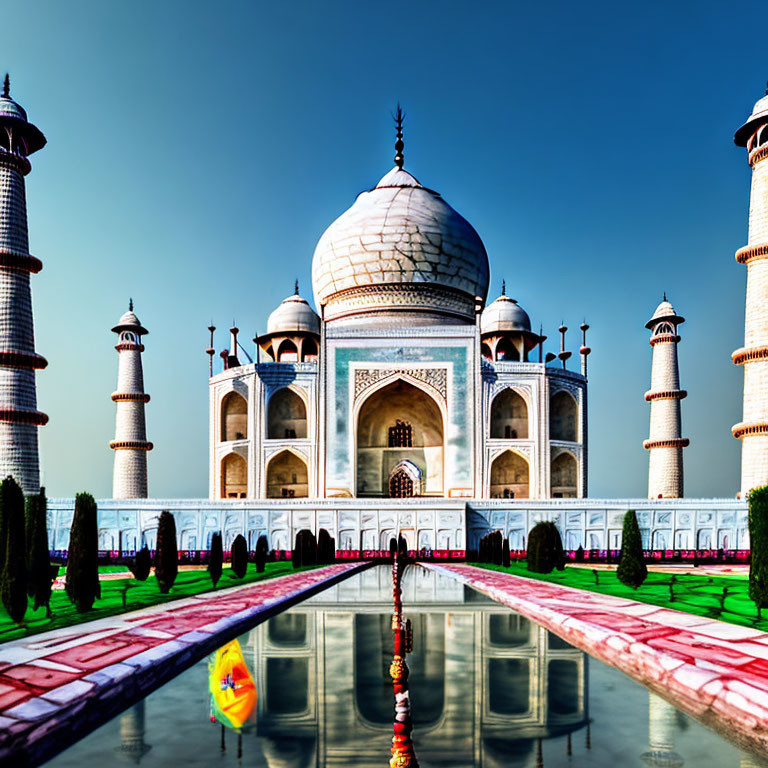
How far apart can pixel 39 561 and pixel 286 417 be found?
15.0m

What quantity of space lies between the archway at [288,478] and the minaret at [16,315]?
698cm

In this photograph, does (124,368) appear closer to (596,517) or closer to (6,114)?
(6,114)

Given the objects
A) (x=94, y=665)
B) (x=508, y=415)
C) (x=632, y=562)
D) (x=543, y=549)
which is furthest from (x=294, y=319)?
(x=94, y=665)

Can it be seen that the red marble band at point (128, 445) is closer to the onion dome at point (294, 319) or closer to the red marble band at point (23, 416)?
the red marble band at point (23, 416)

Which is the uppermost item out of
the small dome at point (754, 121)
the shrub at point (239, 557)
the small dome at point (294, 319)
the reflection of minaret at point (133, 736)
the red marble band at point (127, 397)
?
the small dome at point (754, 121)

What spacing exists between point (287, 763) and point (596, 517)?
15312mm

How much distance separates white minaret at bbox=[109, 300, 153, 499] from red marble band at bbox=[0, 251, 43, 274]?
4845mm

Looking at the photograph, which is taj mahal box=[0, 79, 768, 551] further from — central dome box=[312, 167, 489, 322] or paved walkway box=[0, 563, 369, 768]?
paved walkway box=[0, 563, 369, 768]

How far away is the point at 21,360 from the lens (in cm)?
1664

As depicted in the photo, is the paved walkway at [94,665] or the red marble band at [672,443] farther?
the red marble band at [672,443]

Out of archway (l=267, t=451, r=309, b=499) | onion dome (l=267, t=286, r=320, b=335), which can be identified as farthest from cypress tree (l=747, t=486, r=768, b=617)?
onion dome (l=267, t=286, r=320, b=335)

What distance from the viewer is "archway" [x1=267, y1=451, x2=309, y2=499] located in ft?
72.4

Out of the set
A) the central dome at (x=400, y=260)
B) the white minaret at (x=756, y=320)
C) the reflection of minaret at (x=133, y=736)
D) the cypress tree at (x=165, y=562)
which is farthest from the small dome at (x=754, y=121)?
the reflection of minaret at (x=133, y=736)

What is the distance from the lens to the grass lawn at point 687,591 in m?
7.07
